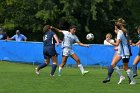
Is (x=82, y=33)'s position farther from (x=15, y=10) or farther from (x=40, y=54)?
(x=40, y=54)

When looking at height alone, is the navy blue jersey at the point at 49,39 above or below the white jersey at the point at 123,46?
below

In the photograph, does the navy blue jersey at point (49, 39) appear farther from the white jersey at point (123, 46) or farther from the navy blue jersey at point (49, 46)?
the white jersey at point (123, 46)

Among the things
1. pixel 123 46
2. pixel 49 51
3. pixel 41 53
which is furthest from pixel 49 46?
pixel 41 53

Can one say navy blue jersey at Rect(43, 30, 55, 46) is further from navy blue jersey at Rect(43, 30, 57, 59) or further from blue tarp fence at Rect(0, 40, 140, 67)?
blue tarp fence at Rect(0, 40, 140, 67)

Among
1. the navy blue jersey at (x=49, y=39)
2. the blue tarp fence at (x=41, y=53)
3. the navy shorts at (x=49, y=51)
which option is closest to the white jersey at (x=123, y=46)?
the navy shorts at (x=49, y=51)

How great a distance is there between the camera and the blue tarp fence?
26375 mm

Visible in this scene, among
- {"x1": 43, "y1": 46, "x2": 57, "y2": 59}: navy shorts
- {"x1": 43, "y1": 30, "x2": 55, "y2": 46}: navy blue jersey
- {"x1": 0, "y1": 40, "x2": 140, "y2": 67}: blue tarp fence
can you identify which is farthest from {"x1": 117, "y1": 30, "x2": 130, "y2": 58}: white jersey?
{"x1": 0, "y1": 40, "x2": 140, "y2": 67}: blue tarp fence

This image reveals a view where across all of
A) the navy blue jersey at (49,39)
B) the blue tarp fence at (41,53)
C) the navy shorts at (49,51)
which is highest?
the navy blue jersey at (49,39)

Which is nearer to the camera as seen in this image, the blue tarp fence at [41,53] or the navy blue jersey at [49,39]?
the navy blue jersey at [49,39]

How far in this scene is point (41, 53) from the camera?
2744 centimetres

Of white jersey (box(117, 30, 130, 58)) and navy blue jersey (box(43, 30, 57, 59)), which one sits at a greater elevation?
white jersey (box(117, 30, 130, 58))

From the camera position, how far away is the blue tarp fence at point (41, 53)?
26375mm

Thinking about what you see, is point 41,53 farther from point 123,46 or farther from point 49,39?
point 123,46

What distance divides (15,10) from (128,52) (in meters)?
27.2
